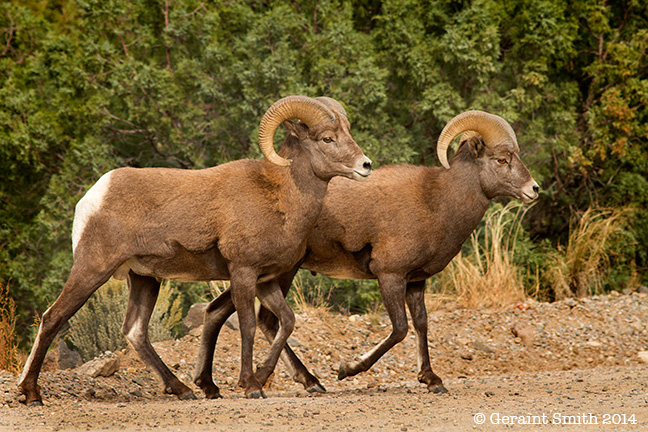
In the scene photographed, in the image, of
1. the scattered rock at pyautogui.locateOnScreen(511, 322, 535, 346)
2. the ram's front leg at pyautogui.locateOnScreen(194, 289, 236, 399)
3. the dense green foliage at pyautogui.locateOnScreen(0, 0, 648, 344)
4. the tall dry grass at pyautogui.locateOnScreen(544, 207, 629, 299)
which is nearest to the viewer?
the ram's front leg at pyautogui.locateOnScreen(194, 289, 236, 399)

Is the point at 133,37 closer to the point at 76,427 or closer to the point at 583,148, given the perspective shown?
the point at 583,148

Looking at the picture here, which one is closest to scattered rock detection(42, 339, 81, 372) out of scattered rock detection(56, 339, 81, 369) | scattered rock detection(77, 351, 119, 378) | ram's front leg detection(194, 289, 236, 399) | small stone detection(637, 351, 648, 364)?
scattered rock detection(56, 339, 81, 369)

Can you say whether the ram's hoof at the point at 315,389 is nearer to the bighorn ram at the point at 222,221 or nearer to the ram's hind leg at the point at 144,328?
the bighorn ram at the point at 222,221

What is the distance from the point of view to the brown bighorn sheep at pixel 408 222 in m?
7.62

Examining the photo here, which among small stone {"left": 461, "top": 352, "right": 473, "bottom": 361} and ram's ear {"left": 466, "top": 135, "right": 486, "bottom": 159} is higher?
ram's ear {"left": 466, "top": 135, "right": 486, "bottom": 159}

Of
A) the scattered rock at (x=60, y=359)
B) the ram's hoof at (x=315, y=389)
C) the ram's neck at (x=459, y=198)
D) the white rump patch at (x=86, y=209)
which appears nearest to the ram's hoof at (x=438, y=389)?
the ram's hoof at (x=315, y=389)

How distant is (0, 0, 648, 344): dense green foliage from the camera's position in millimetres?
14125

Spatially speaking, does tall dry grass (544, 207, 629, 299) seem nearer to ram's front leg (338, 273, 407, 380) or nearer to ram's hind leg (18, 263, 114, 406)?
ram's front leg (338, 273, 407, 380)

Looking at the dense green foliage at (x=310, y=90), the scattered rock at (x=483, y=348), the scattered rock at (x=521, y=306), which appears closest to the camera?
the scattered rock at (x=483, y=348)

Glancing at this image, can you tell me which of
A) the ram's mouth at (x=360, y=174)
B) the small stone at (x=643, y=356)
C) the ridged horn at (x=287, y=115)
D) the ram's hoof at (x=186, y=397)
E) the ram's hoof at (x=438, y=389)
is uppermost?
the ridged horn at (x=287, y=115)

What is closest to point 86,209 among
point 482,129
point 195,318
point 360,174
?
point 360,174

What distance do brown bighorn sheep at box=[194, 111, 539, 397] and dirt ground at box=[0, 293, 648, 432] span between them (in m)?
0.57

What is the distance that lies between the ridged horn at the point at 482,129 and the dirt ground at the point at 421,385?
2285 mm

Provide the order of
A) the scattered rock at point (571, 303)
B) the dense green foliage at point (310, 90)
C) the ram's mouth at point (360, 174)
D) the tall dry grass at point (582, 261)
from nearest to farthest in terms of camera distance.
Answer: the ram's mouth at point (360, 174), the scattered rock at point (571, 303), the tall dry grass at point (582, 261), the dense green foliage at point (310, 90)
